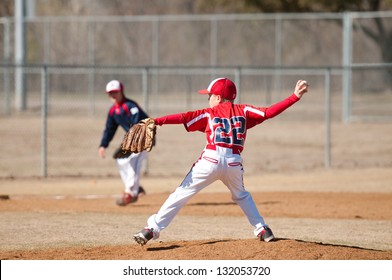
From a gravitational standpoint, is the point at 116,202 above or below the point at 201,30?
below

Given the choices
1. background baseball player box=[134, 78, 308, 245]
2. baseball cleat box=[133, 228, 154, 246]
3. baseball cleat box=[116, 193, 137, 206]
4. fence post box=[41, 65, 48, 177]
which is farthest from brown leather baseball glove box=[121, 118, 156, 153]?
fence post box=[41, 65, 48, 177]

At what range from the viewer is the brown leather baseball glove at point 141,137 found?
8211 millimetres

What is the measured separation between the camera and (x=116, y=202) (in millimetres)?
13375

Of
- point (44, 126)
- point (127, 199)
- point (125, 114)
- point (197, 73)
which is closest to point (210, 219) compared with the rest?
point (127, 199)

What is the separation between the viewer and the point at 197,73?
2517cm

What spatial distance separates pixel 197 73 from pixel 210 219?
13779mm

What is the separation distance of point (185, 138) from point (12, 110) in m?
7.96

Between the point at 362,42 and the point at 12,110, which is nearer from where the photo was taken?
the point at 362,42

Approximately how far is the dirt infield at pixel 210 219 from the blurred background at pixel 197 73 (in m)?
1.98

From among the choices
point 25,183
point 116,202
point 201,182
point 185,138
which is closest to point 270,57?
point 185,138

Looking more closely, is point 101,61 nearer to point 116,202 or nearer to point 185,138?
point 185,138

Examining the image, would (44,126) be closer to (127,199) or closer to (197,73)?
(127,199)

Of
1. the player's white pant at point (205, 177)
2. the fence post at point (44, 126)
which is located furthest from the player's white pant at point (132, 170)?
the player's white pant at point (205, 177)

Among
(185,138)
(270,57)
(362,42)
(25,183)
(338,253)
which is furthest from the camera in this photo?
(270,57)
